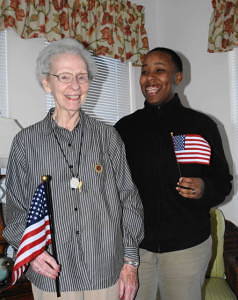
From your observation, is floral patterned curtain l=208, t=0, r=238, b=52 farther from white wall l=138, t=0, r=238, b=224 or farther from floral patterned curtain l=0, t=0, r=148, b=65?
floral patterned curtain l=0, t=0, r=148, b=65

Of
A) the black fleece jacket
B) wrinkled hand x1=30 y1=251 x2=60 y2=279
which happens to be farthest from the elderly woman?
the black fleece jacket

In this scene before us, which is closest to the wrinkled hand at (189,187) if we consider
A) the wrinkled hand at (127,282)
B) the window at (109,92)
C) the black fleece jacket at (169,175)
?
the black fleece jacket at (169,175)

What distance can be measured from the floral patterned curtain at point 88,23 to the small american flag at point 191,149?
1609 millimetres

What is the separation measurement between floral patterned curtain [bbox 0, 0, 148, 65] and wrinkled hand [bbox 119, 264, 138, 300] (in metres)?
1.98

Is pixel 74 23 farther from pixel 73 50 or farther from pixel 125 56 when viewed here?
pixel 73 50

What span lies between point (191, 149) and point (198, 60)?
6.71 feet

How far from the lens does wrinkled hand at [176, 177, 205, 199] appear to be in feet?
5.08

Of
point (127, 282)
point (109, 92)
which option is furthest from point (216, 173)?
point (109, 92)

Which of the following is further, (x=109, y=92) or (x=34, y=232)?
(x=109, y=92)

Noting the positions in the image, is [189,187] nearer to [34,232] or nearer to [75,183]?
[75,183]

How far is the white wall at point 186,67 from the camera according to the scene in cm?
277

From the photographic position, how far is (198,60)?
11.3 feet

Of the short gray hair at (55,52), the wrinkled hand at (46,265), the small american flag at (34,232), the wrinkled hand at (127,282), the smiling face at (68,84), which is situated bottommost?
the wrinkled hand at (127,282)

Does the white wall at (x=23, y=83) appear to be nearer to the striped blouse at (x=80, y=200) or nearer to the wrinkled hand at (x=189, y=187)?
the striped blouse at (x=80, y=200)
